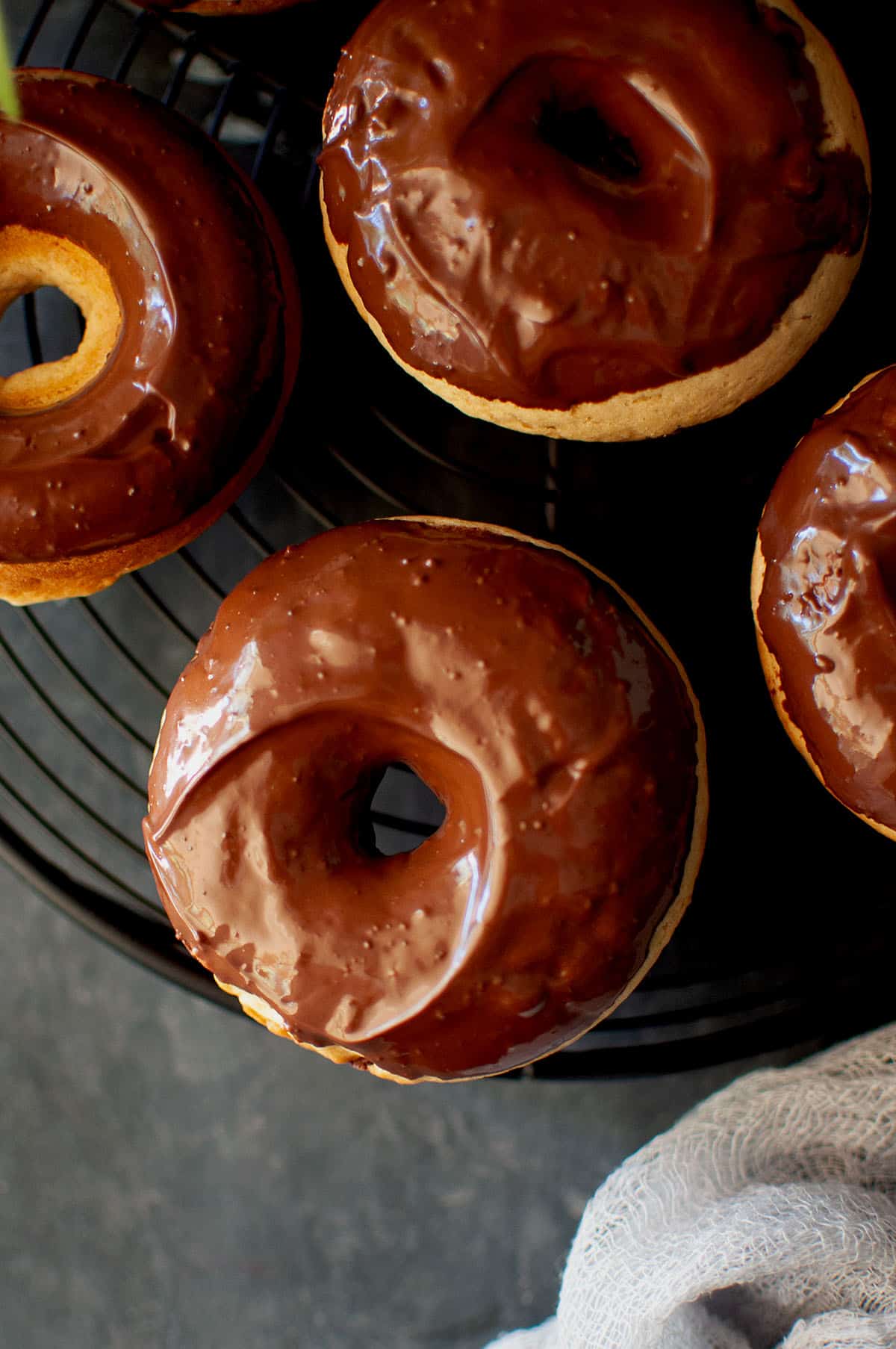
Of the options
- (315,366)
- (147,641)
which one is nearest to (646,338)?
(315,366)

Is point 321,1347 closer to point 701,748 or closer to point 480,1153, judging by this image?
point 480,1153

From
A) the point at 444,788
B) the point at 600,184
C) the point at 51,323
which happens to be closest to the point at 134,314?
the point at 51,323

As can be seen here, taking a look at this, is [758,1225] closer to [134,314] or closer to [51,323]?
[134,314]

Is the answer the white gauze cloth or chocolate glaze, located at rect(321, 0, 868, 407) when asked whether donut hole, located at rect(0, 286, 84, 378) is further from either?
the white gauze cloth

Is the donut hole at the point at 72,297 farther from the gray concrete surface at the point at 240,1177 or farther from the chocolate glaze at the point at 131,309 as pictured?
the gray concrete surface at the point at 240,1177

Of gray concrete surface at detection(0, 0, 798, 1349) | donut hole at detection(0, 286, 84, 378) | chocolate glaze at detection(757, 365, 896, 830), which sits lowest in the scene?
gray concrete surface at detection(0, 0, 798, 1349)

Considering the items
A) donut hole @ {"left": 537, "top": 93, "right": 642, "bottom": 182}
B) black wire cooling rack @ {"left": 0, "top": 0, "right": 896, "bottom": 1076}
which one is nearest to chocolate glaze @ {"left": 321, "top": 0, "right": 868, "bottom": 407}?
donut hole @ {"left": 537, "top": 93, "right": 642, "bottom": 182}
